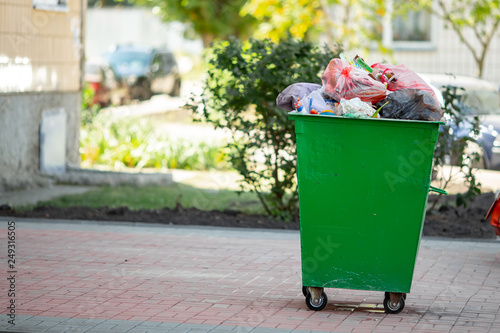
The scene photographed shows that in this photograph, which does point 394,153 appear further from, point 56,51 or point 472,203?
point 56,51

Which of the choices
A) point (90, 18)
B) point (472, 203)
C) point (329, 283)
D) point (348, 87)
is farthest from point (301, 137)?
point (90, 18)

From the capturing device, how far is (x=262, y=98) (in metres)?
8.14

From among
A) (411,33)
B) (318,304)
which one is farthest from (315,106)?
(411,33)

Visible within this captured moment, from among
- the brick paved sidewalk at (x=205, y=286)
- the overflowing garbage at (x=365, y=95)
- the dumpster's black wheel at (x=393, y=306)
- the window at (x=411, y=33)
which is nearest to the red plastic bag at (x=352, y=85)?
the overflowing garbage at (x=365, y=95)

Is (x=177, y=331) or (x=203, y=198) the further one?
(x=203, y=198)

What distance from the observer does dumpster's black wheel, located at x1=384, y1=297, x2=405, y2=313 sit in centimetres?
516

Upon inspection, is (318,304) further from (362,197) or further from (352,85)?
(352,85)

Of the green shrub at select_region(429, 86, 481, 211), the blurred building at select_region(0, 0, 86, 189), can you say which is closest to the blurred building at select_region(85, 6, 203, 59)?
the blurred building at select_region(0, 0, 86, 189)

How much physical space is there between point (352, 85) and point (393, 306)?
150cm

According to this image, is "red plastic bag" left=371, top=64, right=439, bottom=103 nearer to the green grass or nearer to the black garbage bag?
the black garbage bag

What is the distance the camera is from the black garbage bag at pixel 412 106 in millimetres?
4859

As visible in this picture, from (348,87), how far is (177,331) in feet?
6.27

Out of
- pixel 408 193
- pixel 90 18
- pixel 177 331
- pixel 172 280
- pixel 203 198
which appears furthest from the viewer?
pixel 90 18

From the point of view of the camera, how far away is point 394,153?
4.90 meters
